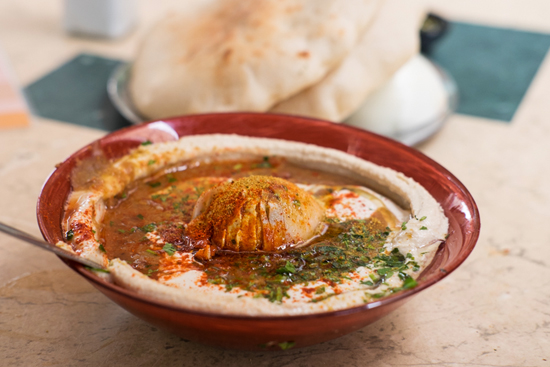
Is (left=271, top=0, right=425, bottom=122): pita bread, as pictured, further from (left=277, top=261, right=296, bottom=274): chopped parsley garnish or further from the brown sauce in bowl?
(left=277, top=261, right=296, bottom=274): chopped parsley garnish

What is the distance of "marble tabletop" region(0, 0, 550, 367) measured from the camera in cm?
146

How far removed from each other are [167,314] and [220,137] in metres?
0.92

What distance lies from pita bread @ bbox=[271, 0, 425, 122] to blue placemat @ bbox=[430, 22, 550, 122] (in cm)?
82

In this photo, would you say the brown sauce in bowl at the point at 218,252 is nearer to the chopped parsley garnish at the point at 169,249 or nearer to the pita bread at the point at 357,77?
the chopped parsley garnish at the point at 169,249

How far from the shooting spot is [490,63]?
158 inches

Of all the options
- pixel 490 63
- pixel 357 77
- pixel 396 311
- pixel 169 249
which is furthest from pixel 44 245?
pixel 490 63

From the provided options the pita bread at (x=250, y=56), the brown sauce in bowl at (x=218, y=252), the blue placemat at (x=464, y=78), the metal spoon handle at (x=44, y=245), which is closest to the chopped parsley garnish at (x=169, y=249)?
the brown sauce in bowl at (x=218, y=252)

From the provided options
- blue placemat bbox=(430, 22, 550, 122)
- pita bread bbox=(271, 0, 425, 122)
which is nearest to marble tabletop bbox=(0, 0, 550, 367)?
pita bread bbox=(271, 0, 425, 122)

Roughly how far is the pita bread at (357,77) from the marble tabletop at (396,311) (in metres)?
0.44

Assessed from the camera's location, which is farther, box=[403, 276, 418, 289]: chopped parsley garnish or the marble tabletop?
the marble tabletop

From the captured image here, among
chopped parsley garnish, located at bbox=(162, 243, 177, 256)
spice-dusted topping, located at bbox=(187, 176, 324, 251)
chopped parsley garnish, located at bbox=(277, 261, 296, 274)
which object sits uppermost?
spice-dusted topping, located at bbox=(187, 176, 324, 251)

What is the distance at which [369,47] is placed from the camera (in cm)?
267

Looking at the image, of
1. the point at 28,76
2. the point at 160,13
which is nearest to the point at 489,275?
the point at 28,76

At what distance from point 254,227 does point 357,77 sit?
1374mm
